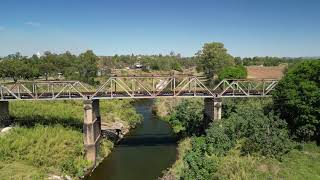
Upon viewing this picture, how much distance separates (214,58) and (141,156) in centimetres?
5995

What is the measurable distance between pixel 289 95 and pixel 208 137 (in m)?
10.8

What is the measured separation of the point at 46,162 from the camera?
36875 mm

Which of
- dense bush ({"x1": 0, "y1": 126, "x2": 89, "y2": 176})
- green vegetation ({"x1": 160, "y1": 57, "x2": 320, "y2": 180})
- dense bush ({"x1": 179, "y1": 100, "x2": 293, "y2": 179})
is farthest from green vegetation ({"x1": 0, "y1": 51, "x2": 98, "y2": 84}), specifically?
dense bush ({"x1": 179, "y1": 100, "x2": 293, "y2": 179})

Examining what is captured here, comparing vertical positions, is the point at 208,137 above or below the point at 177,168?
above

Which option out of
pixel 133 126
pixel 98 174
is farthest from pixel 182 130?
pixel 98 174

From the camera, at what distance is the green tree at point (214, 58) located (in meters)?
98.1

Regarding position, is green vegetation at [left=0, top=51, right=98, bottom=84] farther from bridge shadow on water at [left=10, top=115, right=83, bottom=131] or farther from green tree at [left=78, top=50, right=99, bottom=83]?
bridge shadow on water at [left=10, top=115, right=83, bottom=131]

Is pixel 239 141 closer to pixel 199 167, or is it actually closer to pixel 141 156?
pixel 199 167

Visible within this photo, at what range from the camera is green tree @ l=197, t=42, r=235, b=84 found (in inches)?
3863

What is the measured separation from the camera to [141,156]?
4419cm

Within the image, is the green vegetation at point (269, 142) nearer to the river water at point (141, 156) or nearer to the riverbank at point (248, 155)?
the riverbank at point (248, 155)

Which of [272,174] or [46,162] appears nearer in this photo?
[272,174]

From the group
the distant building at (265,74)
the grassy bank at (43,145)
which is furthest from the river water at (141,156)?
the distant building at (265,74)

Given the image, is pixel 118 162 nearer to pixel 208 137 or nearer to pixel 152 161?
pixel 152 161
